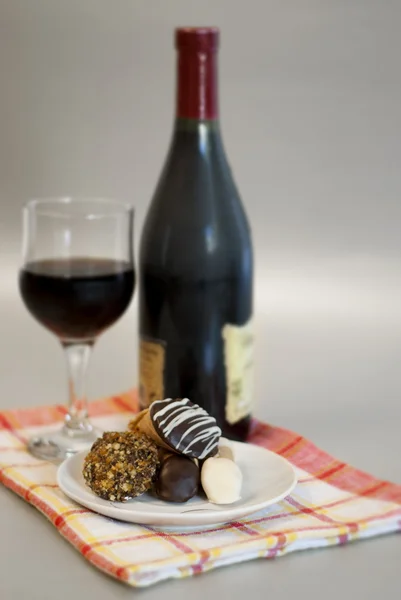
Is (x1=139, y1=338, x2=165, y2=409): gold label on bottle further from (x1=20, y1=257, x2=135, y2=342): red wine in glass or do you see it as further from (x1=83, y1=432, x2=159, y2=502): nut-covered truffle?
(x1=83, y1=432, x2=159, y2=502): nut-covered truffle

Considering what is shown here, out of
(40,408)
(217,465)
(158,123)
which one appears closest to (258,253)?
(158,123)

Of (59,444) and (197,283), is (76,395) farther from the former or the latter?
(197,283)

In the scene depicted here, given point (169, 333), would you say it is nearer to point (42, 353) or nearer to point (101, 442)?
point (101, 442)

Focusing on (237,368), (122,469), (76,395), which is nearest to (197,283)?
(237,368)

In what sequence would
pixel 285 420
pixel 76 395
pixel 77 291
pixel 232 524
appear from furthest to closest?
pixel 285 420 → pixel 76 395 → pixel 77 291 → pixel 232 524

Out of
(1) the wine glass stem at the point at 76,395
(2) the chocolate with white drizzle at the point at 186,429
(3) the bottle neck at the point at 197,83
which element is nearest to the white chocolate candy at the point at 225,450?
(2) the chocolate with white drizzle at the point at 186,429

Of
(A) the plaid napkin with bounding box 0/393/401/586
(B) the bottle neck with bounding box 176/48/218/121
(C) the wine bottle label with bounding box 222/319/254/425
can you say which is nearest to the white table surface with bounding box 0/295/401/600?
(A) the plaid napkin with bounding box 0/393/401/586

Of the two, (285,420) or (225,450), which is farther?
(285,420)
